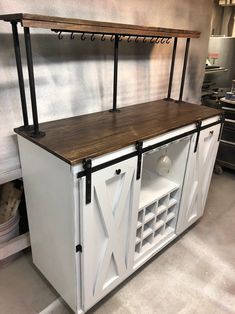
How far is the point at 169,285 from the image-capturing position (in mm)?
1741

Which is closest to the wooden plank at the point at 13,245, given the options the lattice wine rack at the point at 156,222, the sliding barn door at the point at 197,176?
the lattice wine rack at the point at 156,222

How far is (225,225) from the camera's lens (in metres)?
2.32

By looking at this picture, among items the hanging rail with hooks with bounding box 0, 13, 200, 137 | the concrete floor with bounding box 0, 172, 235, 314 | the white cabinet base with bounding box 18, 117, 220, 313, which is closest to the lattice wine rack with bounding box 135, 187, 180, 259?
the white cabinet base with bounding box 18, 117, 220, 313

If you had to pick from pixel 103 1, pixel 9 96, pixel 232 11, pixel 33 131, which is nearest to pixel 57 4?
pixel 103 1

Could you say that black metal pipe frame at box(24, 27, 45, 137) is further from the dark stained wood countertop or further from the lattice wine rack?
the lattice wine rack

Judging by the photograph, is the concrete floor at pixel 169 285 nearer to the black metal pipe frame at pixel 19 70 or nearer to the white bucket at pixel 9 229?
the white bucket at pixel 9 229

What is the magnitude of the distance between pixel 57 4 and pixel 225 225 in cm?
215

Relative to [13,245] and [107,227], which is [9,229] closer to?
[13,245]

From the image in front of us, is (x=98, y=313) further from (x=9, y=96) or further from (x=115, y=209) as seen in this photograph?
(x=9, y=96)

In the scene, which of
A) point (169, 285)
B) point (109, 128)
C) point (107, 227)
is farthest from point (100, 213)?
point (169, 285)

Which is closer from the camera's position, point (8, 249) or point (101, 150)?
point (101, 150)

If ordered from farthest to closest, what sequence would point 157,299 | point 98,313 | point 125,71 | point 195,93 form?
1. point 195,93
2. point 125,71
3. point 157,299
4. point 98,313

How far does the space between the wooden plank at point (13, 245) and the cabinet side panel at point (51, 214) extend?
3.8 inches

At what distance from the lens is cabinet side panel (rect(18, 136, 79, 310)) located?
3.90 ft
